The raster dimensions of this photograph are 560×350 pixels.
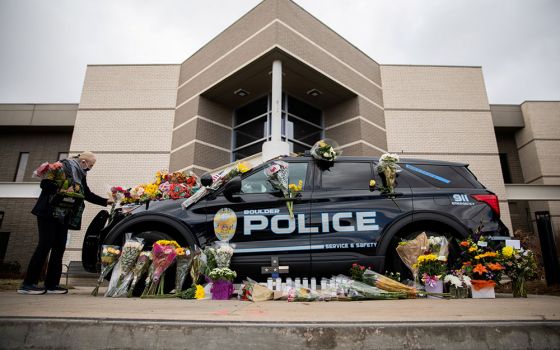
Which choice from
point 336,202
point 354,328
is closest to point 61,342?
point 354,328

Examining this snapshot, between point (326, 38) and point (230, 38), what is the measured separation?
13.3 feet

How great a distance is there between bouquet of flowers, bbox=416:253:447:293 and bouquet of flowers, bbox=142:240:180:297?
2.97 m

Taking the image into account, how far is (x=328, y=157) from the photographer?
4.71m

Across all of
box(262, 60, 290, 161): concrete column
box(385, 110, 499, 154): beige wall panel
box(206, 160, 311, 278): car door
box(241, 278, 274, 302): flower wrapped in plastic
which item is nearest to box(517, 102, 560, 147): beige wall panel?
box(385, 110, 499, 154): beige wall panel

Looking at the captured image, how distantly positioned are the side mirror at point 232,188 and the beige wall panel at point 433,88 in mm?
13049

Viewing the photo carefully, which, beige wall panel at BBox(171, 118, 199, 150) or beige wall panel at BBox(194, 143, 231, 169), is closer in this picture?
beige wall panel at BBox(194, 143, 231, 169)

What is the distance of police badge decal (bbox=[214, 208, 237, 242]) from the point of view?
4324 mm

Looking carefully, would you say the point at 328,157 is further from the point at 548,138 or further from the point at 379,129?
the point at 548,138

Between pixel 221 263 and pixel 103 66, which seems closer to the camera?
pixel 221 263

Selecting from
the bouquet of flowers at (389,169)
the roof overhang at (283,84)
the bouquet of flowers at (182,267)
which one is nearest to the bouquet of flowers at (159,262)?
the bouquet of flowers at (182,267)

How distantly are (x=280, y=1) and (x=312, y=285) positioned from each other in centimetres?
1168

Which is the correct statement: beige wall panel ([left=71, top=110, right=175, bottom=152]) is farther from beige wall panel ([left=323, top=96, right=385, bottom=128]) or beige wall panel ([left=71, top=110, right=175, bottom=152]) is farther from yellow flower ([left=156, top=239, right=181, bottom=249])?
yellow flower ([left=156, top=239, right=181, bottom=249])

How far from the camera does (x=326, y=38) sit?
13930 mm

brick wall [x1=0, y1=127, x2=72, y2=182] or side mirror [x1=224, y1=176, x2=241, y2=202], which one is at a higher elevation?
brick wall [x1=0, y1=127, x2=72, y2=182]
